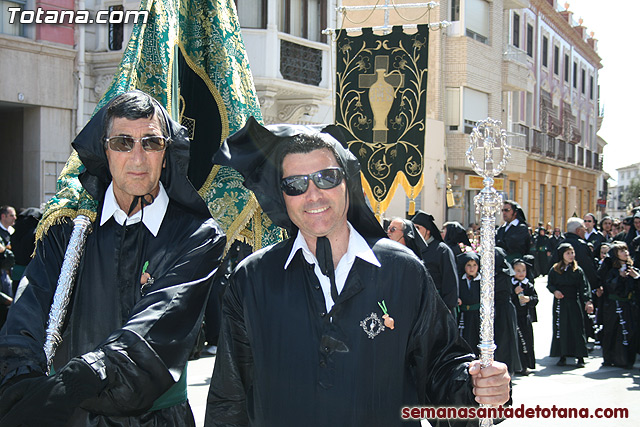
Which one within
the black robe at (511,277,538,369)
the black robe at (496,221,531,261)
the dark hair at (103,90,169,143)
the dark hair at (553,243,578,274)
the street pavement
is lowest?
the street pavement

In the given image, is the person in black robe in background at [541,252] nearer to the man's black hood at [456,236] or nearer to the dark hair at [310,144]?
the man's black hood at [456,236]

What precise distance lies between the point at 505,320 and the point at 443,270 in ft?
4.92

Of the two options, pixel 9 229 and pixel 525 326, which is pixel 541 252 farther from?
pixel 9 229

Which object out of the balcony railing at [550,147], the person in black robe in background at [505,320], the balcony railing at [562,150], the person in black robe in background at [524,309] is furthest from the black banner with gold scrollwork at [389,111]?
the balcony railing at [562,150]

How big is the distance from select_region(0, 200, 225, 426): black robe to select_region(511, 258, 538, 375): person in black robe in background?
24.7 feet

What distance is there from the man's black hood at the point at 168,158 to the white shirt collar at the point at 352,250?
536 millimetres

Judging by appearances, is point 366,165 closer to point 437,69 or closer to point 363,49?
point 363,49

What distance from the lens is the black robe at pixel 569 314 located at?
1060 centimetres

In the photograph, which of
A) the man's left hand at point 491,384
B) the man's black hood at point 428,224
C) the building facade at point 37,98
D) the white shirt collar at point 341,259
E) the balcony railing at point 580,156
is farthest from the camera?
the balcony railing at point 580,156

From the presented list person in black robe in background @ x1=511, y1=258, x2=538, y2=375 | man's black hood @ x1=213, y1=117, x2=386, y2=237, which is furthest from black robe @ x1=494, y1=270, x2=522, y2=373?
man's black hood @ x1=213, y1=117, x2=386, y2=237

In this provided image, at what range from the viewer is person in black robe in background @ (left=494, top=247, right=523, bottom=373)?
943 centimetres

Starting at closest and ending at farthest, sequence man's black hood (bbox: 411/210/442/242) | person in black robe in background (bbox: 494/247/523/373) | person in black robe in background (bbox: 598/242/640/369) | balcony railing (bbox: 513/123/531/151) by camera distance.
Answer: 1. man's black hood (bbox: 411/210/442/242)
2. person in black robe in background (bbox: 494/247/523/373)
3. person in black robe in background (bbox: 598/242/640/369)
4. balcony railing (bbox: 513/123/531/151)

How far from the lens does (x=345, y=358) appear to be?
103 inches

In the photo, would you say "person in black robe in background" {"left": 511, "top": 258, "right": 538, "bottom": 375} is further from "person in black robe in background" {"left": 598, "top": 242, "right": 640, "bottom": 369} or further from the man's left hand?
the man's left hand
